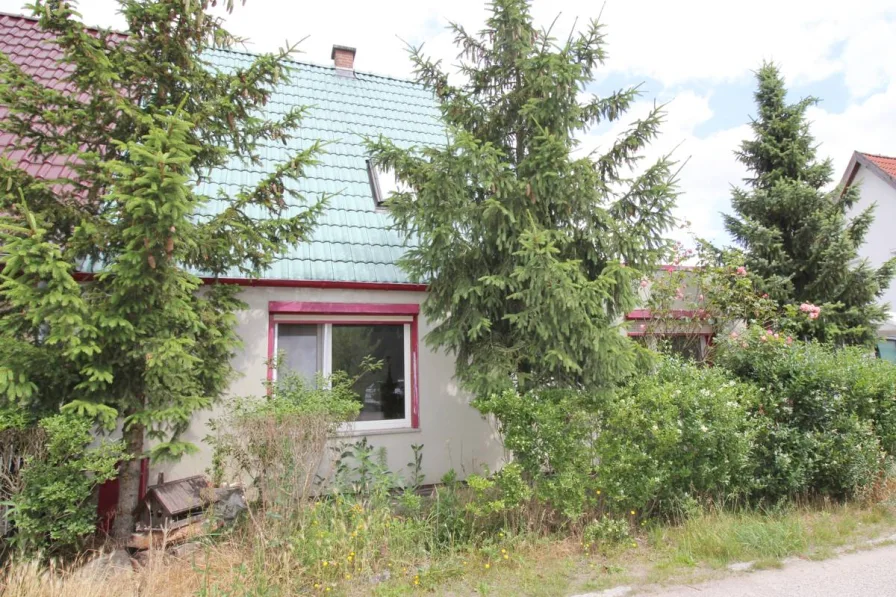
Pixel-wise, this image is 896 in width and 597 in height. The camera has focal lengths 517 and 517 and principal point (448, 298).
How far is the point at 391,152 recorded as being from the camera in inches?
220

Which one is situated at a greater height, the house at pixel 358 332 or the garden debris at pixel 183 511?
the house at pixel 358 332

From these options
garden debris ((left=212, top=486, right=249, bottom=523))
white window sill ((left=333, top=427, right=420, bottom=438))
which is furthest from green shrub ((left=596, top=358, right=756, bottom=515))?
garden debris ((left=212, top=486, right=249, bottom=523))

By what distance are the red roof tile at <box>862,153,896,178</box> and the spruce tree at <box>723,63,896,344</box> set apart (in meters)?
7.01

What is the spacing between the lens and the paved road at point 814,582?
4.02 meters

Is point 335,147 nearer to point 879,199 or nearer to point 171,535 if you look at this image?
point 171,535

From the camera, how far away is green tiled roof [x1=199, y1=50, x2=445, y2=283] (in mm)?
6844

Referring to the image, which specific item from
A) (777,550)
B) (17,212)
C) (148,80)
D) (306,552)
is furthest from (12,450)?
(777,550)

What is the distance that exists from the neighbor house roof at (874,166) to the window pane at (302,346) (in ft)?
51.5

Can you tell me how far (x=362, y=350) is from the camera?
6.93 meters

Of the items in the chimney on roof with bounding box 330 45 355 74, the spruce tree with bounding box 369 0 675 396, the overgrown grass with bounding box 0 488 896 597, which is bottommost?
the overgrown grass with bounding box 0 488 896 597

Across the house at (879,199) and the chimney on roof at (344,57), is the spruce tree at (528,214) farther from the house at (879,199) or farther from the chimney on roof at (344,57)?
the house at (879,199)

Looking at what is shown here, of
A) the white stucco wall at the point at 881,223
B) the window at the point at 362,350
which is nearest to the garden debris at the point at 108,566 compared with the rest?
the window at the point at 362,350

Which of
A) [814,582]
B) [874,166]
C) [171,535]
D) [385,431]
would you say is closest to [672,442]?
[814,582]

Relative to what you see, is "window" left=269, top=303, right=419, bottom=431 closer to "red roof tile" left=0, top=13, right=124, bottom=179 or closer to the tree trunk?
the tree trunk
